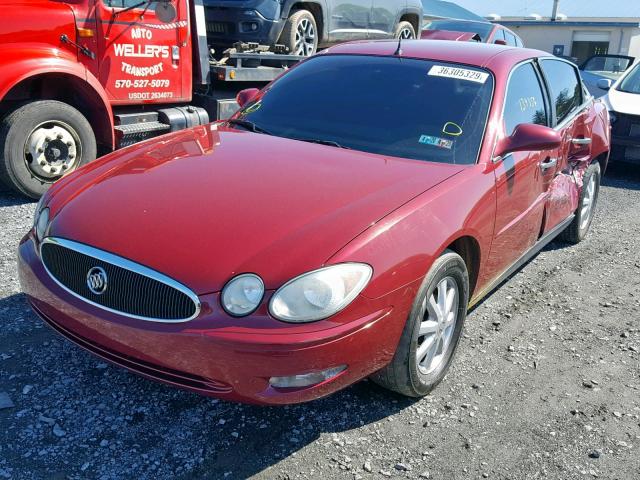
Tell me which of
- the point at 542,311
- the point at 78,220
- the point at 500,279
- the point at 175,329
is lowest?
the point at 542,311

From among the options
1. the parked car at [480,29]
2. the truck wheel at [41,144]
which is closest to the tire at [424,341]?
the truck wheel at [41,144]

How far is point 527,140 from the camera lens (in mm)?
3523

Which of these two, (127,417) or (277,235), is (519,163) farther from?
(127,417)

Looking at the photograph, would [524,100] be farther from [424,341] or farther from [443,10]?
[443,10]

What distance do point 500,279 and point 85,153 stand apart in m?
3.99

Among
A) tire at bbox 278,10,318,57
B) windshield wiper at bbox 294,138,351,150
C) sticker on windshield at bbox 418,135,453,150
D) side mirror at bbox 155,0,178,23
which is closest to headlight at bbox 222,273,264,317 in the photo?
windshield wiper at bbox 294,138,351,150

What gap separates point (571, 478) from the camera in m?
2.73

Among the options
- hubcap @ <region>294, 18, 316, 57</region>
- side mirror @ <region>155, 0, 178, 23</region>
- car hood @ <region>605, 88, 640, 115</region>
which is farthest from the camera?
hubcap @ <region>294, 18, 316, 57</region>

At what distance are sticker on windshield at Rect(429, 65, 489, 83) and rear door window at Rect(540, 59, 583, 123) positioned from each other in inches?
37.0

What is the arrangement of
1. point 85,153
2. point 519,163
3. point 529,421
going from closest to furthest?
point 529,421
point 519,163
point 85,153

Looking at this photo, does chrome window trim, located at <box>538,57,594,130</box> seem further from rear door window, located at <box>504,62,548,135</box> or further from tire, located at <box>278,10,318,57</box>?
tire, located at <box>278,10,318,57</box>

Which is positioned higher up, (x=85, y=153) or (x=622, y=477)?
(x=85, y=153)

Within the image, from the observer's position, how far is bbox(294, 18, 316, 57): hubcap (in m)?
8.62

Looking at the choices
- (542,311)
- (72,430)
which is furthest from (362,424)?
(542,311)
